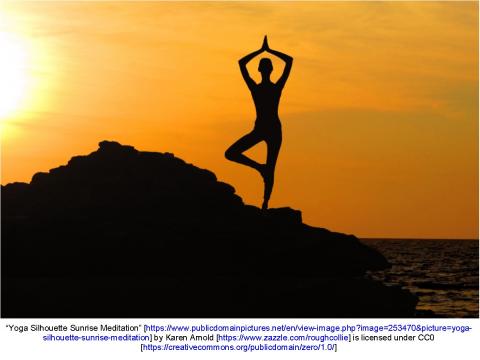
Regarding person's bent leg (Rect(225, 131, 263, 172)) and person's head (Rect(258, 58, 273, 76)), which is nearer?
person's head (Rect(258, 58, 273, 76))

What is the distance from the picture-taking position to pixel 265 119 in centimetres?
2217

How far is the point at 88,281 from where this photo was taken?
2097cm

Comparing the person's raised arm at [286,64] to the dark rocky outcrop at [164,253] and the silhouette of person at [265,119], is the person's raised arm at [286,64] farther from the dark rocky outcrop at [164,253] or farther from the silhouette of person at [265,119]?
the dark rocky outcrop at [164,253]

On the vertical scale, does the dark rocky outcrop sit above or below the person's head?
below

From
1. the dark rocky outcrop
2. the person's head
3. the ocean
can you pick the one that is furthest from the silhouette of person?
the ocean

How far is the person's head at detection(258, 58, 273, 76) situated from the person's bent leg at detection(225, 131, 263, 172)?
1.40 meters

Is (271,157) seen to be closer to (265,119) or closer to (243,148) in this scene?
(243,148)

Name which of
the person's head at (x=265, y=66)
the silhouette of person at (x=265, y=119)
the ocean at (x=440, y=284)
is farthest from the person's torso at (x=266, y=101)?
the ocean at (x=440, y=284)

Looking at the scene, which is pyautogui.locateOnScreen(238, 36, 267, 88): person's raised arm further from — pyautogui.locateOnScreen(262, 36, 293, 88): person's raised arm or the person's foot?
the person's foot

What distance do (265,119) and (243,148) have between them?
0.85 meters

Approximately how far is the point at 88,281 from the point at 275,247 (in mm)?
4226

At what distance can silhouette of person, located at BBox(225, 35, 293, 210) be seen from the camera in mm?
21906

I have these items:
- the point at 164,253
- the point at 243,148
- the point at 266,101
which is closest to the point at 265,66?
the point at 266,101

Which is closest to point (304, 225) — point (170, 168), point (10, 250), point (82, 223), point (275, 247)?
point (275, 247)
